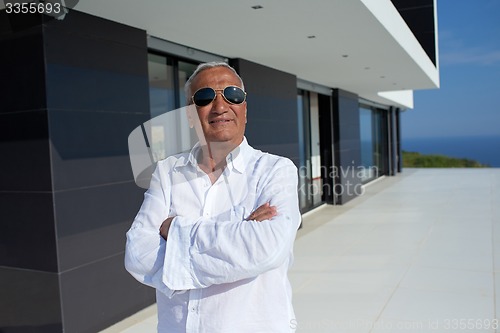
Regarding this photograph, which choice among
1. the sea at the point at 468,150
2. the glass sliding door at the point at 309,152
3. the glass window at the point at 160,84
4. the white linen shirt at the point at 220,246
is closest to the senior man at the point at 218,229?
the white linen shirt at the point at 220,246

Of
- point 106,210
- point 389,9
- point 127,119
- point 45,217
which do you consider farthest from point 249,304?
point 389,9

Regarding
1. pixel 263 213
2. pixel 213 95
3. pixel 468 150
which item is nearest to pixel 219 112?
pixel 213 95

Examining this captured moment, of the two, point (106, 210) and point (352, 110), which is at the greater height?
point (352, 110)


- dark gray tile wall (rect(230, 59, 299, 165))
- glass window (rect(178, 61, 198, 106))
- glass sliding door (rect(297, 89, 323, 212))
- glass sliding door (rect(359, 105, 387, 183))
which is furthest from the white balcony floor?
glass sliding door (rect(359, 105, 387, 183))

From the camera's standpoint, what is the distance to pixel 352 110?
36.8ft

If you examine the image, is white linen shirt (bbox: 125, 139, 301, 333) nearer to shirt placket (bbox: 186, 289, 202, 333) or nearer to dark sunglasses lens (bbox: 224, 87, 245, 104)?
shirt placket (bbox: 186, 289, 202, 333)

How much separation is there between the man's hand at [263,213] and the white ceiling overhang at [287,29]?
8.02 ft

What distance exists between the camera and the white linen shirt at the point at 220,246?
1.25 m

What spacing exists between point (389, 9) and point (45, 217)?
3822 millimetres

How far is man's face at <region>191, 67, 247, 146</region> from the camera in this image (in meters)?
1.38

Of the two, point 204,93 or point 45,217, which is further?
point 45,217

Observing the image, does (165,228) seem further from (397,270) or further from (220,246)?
(397,270)

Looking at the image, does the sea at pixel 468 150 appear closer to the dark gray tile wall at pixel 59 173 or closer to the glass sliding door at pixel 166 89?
the glass sliding door at pixel 166 89

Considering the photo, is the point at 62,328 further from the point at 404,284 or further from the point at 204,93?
the point at 404,284
